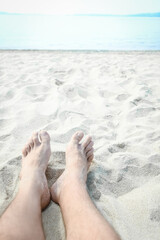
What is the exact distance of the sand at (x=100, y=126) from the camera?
47.5 inches

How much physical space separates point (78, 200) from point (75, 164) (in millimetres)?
371

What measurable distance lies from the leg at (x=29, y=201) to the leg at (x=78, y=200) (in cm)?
12

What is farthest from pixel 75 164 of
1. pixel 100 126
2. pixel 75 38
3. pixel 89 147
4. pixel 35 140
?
pixel 75 38

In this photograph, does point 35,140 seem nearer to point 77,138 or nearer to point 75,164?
point 77,138

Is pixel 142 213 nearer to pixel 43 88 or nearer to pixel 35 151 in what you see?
pixel 35 151

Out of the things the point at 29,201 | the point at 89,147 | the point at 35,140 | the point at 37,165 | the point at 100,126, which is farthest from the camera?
the point at 100,126

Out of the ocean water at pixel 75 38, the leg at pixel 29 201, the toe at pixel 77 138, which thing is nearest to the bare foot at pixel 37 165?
the leg at pixel 29 201

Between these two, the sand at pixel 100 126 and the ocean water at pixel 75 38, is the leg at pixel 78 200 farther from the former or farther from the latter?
the ocean water at pixel 75 38

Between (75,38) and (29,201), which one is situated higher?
(29,201)

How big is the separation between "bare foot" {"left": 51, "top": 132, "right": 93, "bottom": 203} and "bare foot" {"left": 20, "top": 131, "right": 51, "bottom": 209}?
0.07 m

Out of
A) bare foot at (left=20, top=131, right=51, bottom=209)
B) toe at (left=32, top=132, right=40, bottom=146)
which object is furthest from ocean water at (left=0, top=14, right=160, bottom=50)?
bare foot at (left=20, top=131, right=51, bottom=209)

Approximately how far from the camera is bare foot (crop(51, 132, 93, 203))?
133 centimetres

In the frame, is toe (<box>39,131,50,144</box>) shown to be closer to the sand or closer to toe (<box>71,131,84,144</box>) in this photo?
the sand

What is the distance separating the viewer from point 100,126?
6.91 ft
